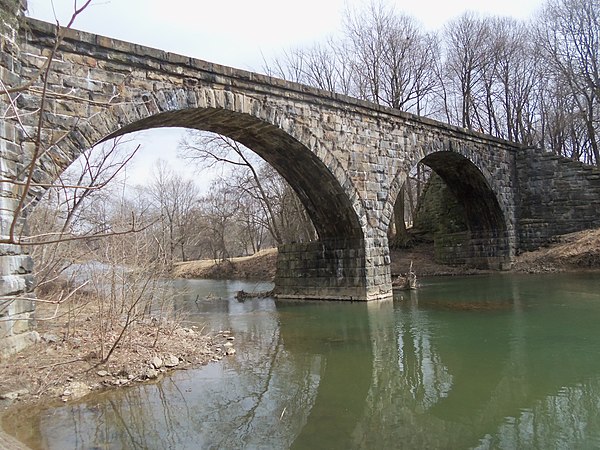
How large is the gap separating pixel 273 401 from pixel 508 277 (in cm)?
1373

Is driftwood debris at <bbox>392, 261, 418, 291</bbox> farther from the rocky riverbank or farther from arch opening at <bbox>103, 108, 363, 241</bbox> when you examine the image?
the rocky riverbank

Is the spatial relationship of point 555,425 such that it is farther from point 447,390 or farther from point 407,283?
point 407,283

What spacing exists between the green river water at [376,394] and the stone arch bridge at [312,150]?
62.6 inches

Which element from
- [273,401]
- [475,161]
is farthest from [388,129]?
[273,401]

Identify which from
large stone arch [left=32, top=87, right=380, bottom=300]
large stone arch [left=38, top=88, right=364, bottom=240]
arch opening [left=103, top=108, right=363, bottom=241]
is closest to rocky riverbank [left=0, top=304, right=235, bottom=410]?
large stone arch [left=38, top=88, right=364, bottom=240]

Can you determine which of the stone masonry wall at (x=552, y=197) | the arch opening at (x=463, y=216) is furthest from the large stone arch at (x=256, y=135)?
the stone masonry wall at (x=552, y=197)

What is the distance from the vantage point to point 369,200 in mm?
12836

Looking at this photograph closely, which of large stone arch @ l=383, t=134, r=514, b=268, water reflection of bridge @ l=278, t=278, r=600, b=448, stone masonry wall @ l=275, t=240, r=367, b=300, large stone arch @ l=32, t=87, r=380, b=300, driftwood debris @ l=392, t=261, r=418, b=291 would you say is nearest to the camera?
water reflection of bridge @ l=278, t=278, r=600, b=448

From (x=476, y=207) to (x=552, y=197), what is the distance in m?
2.76

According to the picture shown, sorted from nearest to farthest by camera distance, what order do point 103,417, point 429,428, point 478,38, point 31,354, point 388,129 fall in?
point 429,428
point 103,417
point 31,354
point 388,129
point 478,38

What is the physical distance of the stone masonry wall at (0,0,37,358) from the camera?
597cm

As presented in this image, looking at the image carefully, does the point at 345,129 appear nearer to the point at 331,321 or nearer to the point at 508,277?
the point at 331,321

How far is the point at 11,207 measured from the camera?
21.1 feet

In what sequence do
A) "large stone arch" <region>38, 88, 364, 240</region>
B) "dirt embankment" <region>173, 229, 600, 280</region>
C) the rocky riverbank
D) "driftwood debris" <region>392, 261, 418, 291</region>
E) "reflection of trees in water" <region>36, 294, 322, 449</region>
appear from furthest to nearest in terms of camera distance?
"dirt embankment" <region>173, 229, 600, 280</region>, "driftwood debris" <region>392, 261, 418, 291</region>, "large stone arch" <region>38, 88, 364, 240</region>, the rocky riverbank, "reflection of trees in water" <region>36, 294, 322, 449</region>
